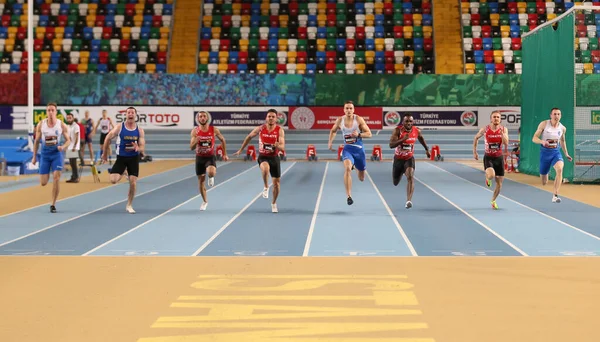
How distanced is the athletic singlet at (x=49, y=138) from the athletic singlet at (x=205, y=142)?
2.48 metres

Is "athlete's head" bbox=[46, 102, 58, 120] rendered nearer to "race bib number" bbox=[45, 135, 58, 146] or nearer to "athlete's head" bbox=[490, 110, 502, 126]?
"race bib number" bbox=[45, 135, 58, 146]

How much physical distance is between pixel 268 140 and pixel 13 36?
29137mm

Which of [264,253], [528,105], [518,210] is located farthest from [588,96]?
[264,253]

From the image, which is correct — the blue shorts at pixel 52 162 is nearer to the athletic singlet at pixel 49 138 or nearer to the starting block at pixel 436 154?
the athletic singlet at pixel 49 138

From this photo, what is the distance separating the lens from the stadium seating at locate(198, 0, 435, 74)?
131 feet

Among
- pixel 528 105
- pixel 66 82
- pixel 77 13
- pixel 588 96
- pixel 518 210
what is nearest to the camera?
pixel 518 210

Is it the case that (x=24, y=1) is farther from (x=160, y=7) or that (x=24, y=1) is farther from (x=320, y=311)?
(x=320, y=311)

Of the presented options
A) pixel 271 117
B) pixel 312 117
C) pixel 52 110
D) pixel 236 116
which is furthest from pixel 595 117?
pixel 236 116

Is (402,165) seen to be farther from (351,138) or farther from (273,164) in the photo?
(273,164)

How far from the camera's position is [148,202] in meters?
18.0

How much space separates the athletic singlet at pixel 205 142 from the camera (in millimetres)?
15875

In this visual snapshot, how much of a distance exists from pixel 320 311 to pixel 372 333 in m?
0.87

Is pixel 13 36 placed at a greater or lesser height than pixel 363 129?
greater

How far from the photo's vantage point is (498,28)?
41.5 m
